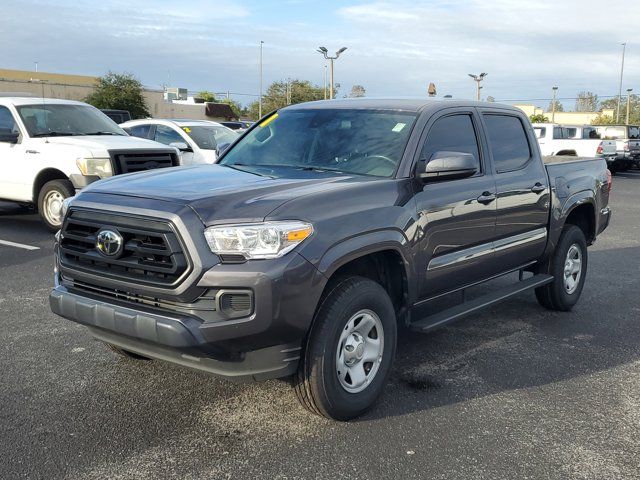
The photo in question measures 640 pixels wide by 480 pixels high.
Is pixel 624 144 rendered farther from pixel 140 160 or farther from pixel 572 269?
pixel 572 269

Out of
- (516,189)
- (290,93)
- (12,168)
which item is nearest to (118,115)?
(12,168)

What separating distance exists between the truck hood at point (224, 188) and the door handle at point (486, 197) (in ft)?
3.62

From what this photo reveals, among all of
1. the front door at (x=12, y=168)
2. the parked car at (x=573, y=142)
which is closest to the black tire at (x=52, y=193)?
the front door at (x=12, y=168)

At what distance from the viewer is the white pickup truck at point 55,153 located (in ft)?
30.7

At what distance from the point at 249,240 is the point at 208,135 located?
430 inches

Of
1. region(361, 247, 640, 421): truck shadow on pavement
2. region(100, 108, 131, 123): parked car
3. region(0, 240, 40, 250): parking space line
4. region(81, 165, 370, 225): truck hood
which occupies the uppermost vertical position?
region(100, 108, 131, 123): parked car

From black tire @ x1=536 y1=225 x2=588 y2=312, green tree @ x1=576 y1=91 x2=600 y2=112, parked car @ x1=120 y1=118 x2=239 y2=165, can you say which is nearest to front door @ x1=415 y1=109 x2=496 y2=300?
black tire @ x1=536 y1=225 x2=588 y2=312

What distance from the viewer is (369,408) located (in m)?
3.94

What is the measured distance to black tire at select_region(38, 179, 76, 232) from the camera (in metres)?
9.45

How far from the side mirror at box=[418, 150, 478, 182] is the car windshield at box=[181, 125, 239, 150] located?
9590 mm

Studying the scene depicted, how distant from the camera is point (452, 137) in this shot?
489cm

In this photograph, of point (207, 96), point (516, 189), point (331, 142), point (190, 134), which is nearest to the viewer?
point (331, 142)

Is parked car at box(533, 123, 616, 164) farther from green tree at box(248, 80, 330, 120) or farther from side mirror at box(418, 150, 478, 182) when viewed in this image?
green tree at box(248, 80, 330, 120)

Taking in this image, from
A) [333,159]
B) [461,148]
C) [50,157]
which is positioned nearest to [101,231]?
[333,159]
